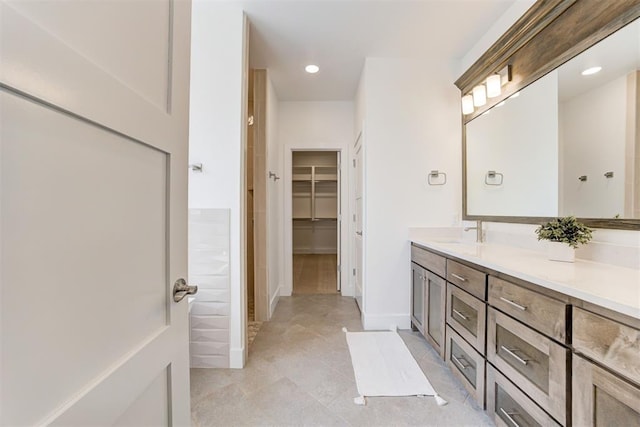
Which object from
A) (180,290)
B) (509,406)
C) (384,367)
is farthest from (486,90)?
→ (180,290)

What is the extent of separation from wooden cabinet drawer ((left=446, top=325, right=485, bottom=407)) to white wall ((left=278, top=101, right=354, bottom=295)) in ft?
6.23

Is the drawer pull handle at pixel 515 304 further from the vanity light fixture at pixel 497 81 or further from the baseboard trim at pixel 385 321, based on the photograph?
the vanity light fixture at pixel 497 81

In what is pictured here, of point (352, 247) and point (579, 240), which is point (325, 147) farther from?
point (579, 240)

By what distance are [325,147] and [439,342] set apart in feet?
8.64

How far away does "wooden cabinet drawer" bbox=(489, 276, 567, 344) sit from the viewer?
1036 mm

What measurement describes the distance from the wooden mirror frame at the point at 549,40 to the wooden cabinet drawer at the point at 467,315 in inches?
27.7

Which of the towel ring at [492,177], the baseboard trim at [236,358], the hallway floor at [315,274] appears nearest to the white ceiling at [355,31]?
the towel ring at [492,177]

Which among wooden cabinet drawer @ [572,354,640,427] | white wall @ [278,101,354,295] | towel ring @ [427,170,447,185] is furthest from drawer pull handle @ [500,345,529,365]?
white wall @ [278,101,354,295]

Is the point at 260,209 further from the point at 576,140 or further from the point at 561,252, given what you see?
the point at 576,140

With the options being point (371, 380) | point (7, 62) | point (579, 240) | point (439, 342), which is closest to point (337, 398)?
point (371, 380)

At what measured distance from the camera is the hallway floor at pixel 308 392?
154cm

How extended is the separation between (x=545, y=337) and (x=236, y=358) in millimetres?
1892

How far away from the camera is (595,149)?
144 cm

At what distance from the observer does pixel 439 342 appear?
205 centimetres
